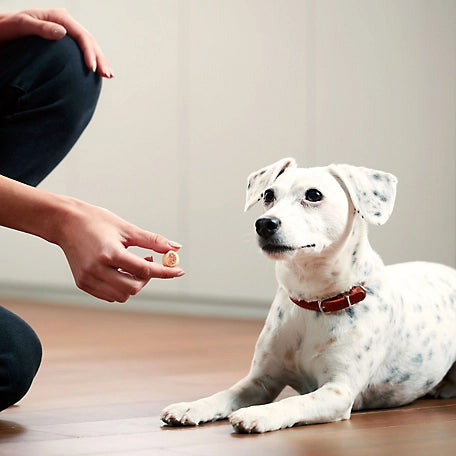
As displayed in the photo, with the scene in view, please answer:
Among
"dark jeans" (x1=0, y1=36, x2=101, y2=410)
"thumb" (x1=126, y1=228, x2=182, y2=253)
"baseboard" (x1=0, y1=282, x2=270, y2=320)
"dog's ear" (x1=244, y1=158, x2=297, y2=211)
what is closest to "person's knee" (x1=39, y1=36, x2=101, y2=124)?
"dark jeans" (x1=0, y1=36, x2=101, y2=410)

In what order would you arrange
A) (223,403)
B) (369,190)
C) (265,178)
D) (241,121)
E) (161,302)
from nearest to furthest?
1. (223,403)
2. (369,190)
3. (265,178)
4. (241,121)
5. (161,302)

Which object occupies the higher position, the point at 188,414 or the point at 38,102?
the point at 38,102

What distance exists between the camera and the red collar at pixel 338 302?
1.98m

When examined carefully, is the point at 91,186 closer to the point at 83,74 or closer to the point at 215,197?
the point at 215,197

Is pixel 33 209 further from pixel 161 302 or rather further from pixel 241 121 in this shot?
pixel 161 302

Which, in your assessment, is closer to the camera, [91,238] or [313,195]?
[91,238]

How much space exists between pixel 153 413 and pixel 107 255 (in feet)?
2.33

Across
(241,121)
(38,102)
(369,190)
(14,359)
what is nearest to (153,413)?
(14,359)

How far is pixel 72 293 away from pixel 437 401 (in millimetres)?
3501

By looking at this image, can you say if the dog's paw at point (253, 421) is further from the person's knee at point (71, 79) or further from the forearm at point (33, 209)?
the person's knee at point (71, 79)

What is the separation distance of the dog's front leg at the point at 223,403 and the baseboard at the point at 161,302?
7.59ft

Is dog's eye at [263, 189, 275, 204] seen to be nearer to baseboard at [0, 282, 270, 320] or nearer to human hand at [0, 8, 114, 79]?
human hand at [0, 8, 114, 79]

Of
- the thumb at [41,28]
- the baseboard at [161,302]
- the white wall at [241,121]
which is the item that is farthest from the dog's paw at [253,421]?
the baseboard at [161,302]

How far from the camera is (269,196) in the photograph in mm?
2057
